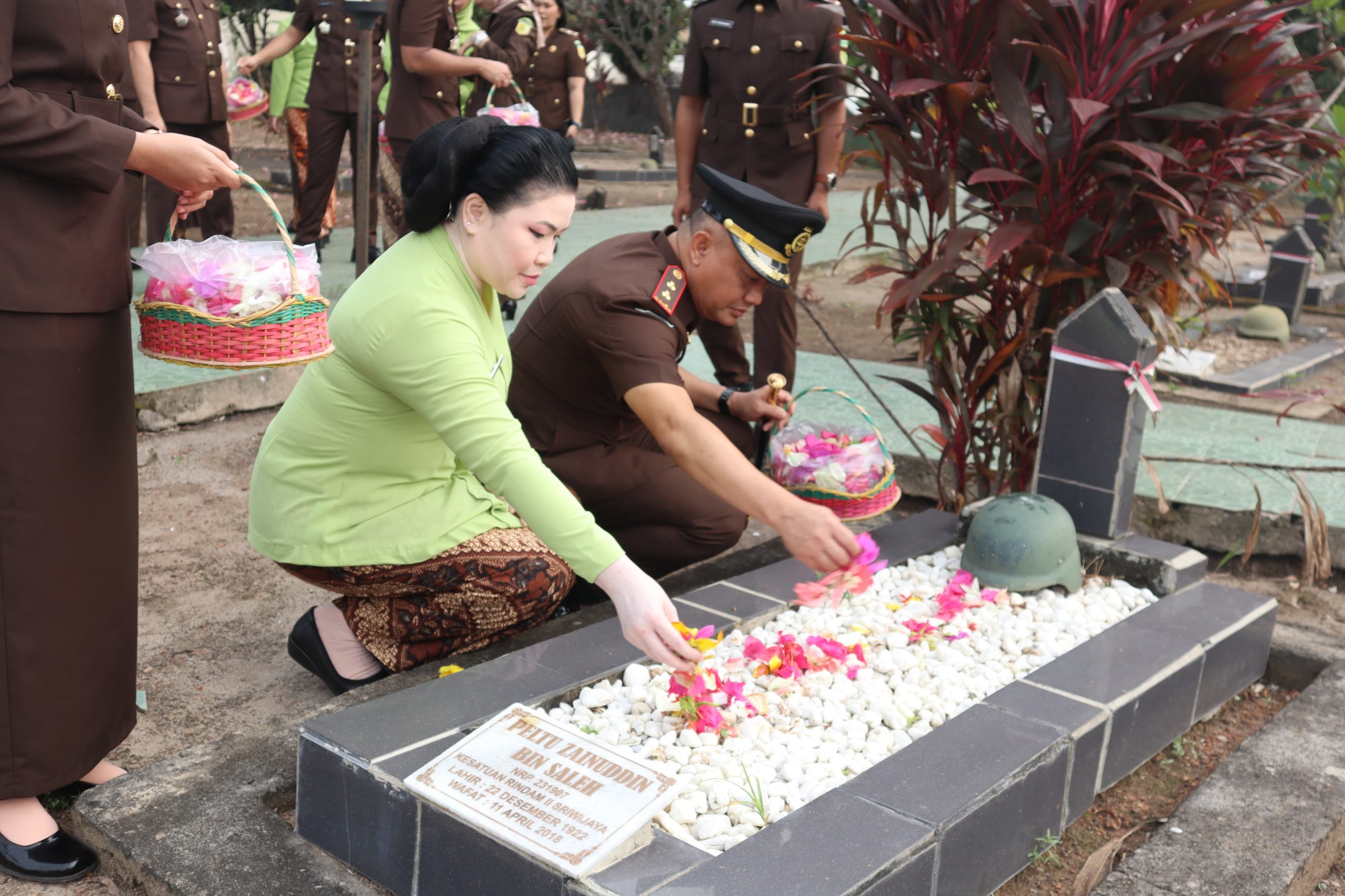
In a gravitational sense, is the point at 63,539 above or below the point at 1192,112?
below

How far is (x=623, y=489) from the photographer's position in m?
3.27

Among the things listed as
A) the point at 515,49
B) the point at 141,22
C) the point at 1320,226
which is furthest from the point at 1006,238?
the point at 1320,226

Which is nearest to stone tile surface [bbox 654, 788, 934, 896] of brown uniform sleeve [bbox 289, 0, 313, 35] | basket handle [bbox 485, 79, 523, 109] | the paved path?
the paved path

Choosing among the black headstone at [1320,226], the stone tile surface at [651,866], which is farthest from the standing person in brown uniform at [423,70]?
the black headstone at [1320,226]

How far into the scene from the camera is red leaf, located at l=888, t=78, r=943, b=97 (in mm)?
3236

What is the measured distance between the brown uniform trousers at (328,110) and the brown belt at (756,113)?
2690 millimetres

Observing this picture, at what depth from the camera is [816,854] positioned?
6.23 ft

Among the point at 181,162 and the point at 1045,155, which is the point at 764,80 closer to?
the point at 1045,155

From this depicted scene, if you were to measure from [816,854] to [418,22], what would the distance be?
4.36m

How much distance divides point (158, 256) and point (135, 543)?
0.59 meters

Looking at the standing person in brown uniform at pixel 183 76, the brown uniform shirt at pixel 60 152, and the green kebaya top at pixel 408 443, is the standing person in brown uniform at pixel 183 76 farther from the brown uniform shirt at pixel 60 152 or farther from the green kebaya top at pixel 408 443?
the brown uniform shirt at pixel 60 152

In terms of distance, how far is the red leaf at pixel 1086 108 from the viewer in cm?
299

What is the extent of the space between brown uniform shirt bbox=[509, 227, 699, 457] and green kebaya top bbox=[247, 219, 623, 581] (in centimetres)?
30

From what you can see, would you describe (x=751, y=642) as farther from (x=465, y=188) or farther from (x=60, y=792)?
(x=60, y=792)
